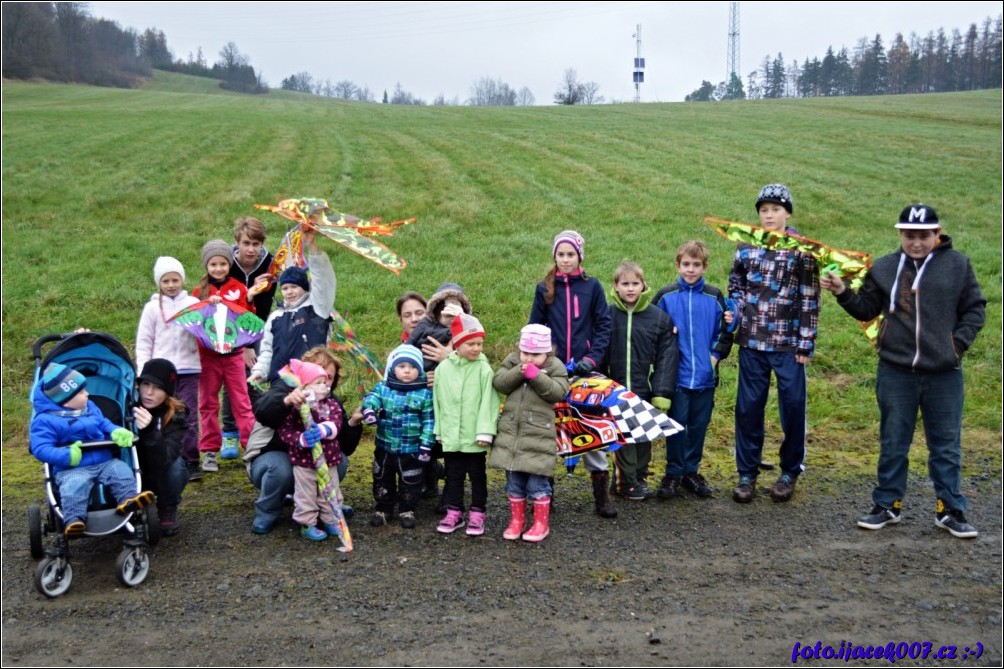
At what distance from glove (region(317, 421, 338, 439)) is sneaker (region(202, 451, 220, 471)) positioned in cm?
202

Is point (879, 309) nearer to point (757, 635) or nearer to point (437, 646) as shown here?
point (757, 635)

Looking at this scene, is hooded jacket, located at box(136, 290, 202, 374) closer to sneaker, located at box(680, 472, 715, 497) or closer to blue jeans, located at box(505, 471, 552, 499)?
blue jeans, located at box(505, 471, 552, 499)

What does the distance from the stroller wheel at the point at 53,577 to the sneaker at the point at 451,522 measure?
2335mm

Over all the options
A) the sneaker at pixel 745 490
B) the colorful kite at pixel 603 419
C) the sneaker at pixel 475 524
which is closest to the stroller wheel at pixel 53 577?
the sneaker at pixel 475 524

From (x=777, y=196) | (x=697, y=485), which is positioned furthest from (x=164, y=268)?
(x=777, y=196)

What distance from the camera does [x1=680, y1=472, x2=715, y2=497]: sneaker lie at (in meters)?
6.66

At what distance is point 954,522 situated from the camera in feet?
19.2

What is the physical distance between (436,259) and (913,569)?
31.0ft

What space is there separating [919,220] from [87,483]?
5697 millimetres

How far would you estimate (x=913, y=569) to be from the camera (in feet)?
17.3

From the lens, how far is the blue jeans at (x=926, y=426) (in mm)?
5863

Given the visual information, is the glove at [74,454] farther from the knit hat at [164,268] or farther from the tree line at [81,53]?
the tree line at [81,53]

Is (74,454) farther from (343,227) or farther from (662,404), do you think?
(662,404)

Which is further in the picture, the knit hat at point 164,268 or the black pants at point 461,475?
the knit hat at point 164,268
